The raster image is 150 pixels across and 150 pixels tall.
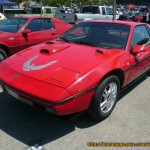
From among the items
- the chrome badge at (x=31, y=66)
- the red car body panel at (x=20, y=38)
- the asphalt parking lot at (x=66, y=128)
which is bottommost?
the asphalt parking lot at (x=66, y=128)

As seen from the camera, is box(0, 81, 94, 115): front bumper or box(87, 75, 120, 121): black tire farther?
box(87, 75, 120, 121): black tire

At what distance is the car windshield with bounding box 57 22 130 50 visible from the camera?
14.0ft

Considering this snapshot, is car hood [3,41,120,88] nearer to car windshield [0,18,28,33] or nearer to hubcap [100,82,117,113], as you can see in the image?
hubcap [100,82,117,113]

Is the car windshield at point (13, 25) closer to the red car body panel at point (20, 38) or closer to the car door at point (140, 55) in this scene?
the red car body panel at point (20, 38)

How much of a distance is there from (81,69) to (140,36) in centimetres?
197

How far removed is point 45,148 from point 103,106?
1.11 metres

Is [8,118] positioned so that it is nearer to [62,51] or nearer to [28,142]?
[28,142]

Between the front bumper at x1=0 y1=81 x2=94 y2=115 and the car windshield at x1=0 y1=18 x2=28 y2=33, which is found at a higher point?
the car windshield at x1=0 y1=18 x2=28 y2=33

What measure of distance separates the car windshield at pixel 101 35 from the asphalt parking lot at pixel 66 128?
44.0 inches

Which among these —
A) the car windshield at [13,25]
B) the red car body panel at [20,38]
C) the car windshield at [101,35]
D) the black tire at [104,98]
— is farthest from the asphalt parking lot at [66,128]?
the car windshield at [13,25]

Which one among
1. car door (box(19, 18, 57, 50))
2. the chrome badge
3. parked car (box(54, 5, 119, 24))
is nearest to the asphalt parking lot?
the chrome badge

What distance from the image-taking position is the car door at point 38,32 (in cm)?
691

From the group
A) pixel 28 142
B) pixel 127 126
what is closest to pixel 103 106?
pixel 127 126

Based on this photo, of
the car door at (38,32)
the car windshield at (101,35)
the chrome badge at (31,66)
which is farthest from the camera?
the car door at (38,32)
